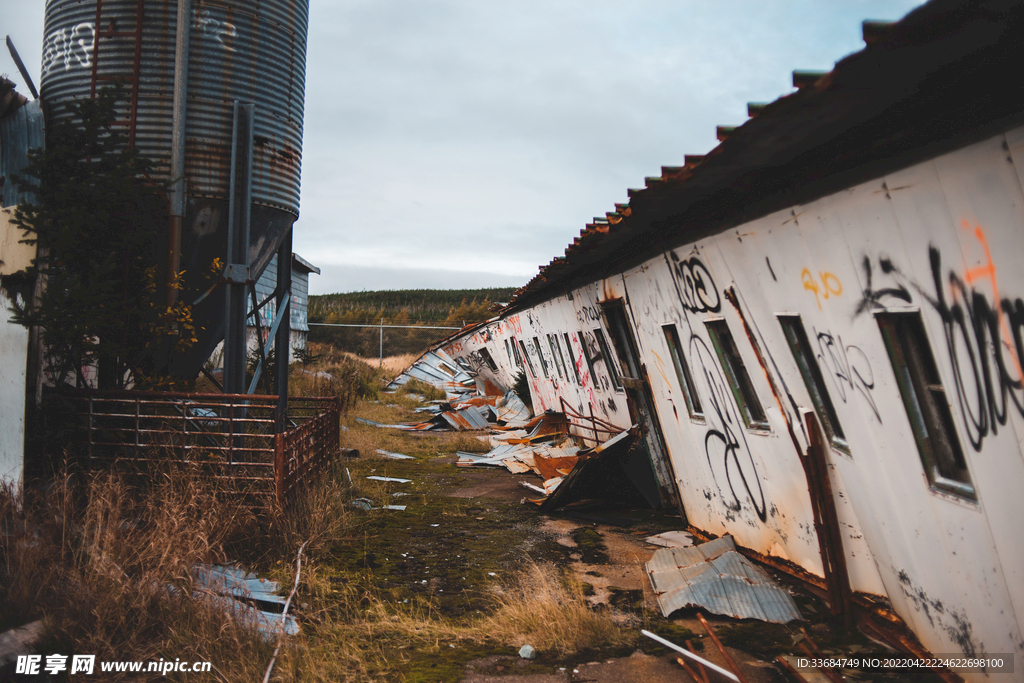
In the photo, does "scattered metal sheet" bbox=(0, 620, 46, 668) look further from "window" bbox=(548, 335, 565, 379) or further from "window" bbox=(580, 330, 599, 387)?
"window" bbox=(548, 335, 565, 379)

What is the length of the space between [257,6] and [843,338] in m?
7.41

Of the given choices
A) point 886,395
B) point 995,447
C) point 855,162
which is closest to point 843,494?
point 886,395

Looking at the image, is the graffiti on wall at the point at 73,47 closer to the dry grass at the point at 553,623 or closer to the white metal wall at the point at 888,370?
the white metal wall at the point at 888,370

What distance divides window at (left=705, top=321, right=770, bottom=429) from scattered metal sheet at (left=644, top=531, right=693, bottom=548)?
5.65 feet

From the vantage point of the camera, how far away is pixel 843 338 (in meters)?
3.70

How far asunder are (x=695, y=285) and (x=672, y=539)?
2692mm

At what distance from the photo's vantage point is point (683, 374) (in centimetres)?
650

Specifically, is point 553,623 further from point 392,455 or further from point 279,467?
point 392,455

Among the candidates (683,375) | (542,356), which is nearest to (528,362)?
(542,356)

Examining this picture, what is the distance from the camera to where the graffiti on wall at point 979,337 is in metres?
2.59

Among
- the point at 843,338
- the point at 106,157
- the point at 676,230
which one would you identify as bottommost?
the point at 843,338

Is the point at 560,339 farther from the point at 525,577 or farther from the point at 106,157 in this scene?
the point at 106,157

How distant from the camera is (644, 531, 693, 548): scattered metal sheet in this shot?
6426 mm

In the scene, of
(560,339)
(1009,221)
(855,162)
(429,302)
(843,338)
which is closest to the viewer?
(1009,221)
